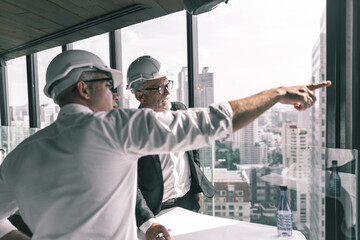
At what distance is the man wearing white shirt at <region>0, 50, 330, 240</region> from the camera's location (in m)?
0.74

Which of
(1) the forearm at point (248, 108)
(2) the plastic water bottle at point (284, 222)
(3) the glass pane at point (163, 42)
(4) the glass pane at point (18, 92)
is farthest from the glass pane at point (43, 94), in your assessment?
(1) the forearm at point (248, 108)

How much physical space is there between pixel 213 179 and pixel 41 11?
8.02ft

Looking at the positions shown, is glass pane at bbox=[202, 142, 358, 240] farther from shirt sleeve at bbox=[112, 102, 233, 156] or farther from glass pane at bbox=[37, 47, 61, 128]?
glass pane at bbox=[37, 47, 61, 128]

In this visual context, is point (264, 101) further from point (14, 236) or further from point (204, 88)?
point (204, 88)

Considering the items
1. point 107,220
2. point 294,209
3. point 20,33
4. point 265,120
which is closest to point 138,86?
point 265,120

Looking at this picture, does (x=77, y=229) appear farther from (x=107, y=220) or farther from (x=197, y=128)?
(x=197, y=128)

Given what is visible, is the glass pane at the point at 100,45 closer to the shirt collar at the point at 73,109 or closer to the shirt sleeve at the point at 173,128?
the shirt collar at the point at 73,109

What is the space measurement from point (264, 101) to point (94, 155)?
49 centimetres

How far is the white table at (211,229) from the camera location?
1334mm

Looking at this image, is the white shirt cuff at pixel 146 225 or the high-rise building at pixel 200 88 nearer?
the white shirt cuff at pixel 146 225

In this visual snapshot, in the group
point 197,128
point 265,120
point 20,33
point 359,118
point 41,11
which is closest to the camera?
point 197,128

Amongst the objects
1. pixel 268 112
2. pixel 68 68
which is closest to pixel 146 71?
pixel 268 112

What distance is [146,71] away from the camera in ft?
6.76

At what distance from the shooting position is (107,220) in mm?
884
